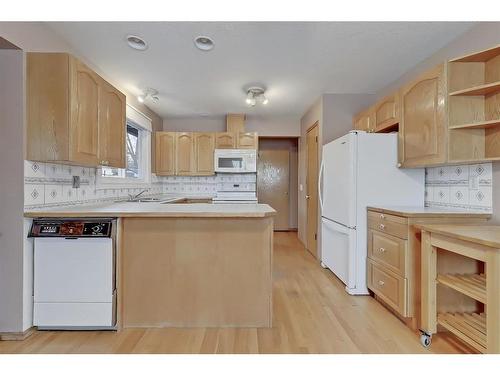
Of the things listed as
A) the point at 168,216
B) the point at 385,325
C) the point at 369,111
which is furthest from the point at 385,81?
the point at 168,216

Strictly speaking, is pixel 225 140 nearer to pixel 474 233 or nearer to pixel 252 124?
pixel 252 124

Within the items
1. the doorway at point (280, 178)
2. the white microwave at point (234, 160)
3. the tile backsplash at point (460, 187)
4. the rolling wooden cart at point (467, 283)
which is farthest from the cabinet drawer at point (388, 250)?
the doorway at point (280, 178)

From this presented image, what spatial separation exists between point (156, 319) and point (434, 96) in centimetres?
261

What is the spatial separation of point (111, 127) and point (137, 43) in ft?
2.44

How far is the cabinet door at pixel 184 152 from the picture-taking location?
485cm

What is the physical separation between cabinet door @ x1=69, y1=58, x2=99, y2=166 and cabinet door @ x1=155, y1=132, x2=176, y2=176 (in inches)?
96.1

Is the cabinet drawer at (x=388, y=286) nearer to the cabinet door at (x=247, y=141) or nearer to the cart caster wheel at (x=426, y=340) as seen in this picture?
the cart caster wheel at (x=426, y=340)

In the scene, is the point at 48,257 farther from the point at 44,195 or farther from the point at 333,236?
the point at 333,236

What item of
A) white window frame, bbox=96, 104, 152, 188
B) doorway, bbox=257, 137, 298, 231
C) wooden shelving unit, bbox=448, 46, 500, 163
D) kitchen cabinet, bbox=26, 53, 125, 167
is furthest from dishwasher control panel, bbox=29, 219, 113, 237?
doorway, bbox=257, 137, 298, 231

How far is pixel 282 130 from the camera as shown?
5.39m

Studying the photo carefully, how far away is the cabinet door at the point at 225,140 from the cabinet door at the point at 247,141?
0.08 meters

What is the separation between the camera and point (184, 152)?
4.86 m

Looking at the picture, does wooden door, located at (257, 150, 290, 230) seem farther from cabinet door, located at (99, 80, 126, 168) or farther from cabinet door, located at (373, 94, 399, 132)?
cabinet door, located at (99, 80, 126, 168)

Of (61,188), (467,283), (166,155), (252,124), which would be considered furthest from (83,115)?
(252,124)
